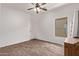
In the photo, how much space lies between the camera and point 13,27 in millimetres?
1611

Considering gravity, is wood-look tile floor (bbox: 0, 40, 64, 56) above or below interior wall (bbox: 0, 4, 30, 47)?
below

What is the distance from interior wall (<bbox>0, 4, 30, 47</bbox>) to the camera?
160cm

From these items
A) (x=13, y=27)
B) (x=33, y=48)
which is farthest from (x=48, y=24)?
(x=13, y=27)

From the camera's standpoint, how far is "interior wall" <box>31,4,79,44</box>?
1.49 meters

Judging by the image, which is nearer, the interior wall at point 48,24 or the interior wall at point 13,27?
the interior wall at point 48,24

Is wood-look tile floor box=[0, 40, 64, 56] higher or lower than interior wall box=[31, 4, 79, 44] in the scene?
lower

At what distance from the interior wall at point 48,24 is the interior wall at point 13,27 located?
0.43 ft

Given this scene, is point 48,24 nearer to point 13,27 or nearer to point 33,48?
point 33,48

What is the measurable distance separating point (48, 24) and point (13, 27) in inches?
24.2

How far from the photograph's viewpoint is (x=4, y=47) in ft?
5.08

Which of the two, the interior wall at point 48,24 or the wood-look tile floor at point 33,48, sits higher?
the interior wall at point 48,24

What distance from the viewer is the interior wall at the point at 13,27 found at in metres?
1.60

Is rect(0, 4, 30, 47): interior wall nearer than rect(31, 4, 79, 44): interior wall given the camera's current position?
No

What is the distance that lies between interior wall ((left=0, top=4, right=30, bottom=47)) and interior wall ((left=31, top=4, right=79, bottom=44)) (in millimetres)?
132
